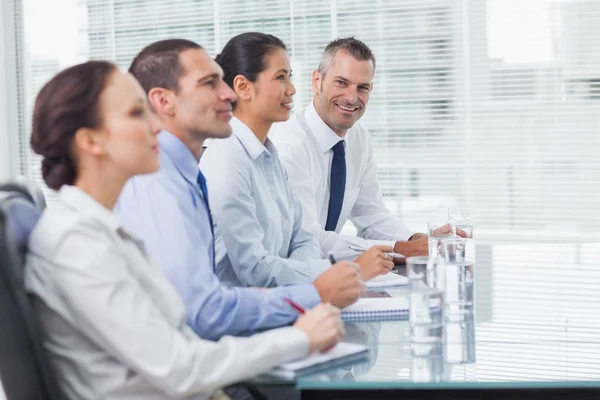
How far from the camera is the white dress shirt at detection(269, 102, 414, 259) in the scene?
2977mm

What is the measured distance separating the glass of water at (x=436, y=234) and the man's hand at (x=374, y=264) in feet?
0.39

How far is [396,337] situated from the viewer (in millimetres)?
1646

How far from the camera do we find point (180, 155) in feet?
5.93

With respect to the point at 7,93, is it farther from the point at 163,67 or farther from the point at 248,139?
the point at 163,67

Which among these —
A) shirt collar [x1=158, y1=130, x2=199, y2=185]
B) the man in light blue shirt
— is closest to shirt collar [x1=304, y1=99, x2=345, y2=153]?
the man in light blue shirt

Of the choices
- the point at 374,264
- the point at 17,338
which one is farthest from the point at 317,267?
the point at 17,338

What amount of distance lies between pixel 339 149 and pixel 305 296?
1.54m

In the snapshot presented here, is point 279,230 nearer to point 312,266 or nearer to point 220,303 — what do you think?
point 312,266

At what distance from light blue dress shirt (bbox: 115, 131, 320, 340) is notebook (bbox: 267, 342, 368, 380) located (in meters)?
0.21

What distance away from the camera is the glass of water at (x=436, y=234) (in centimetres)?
206

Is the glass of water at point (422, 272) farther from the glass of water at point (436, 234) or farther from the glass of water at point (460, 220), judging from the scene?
the glass of water at point (460, 220)

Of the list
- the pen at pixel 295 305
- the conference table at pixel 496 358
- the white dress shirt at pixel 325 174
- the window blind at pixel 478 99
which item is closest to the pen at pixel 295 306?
the pen at pixel 295 305

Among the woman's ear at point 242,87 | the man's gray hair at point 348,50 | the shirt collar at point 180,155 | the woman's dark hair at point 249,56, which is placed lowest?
the shirt collar at point 180,155

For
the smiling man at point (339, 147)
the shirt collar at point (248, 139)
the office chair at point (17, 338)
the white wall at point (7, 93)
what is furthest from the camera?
the white wall at point (7, 93)
